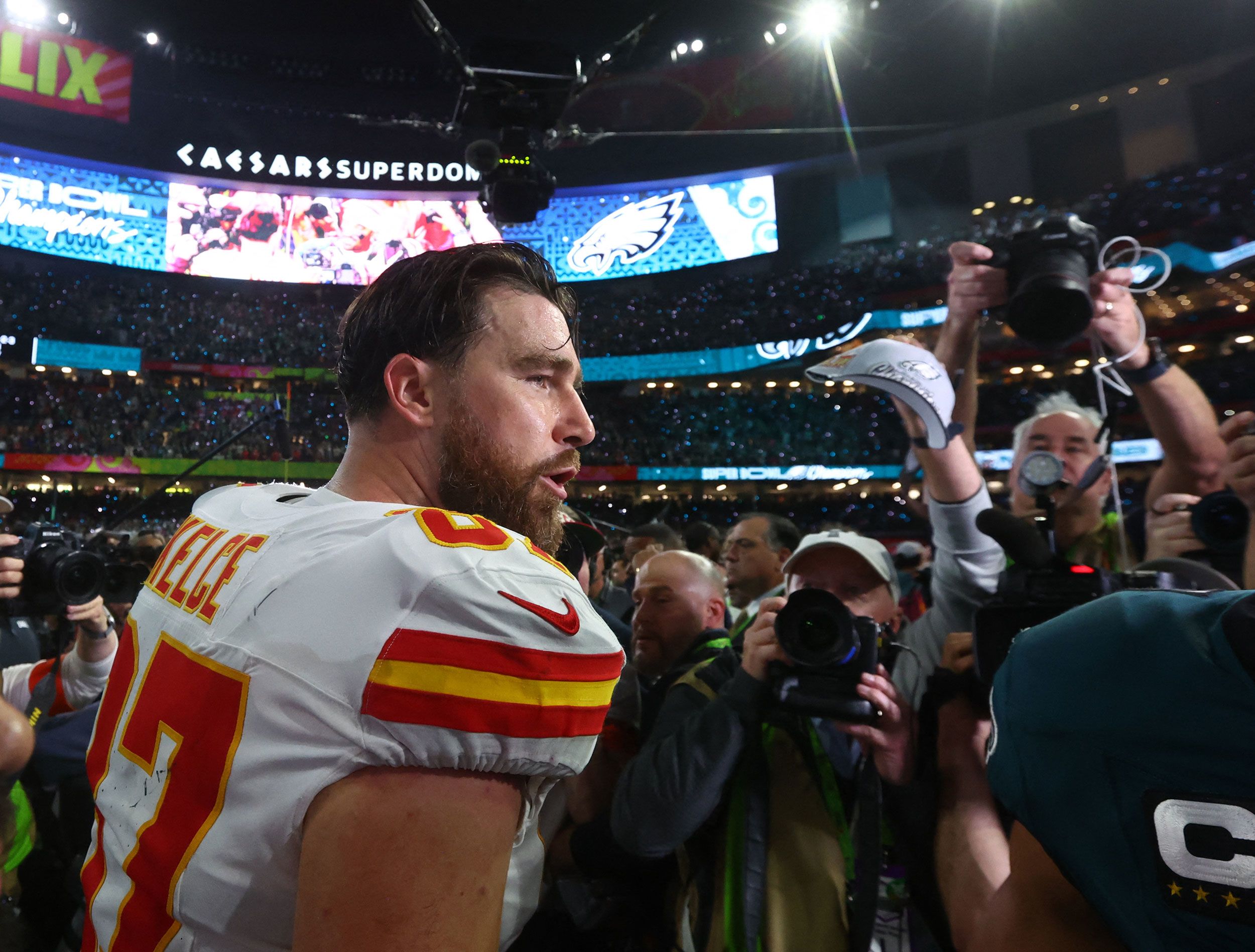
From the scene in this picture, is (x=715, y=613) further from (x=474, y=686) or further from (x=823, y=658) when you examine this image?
(x=474, y=686)

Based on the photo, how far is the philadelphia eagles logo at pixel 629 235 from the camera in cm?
2500

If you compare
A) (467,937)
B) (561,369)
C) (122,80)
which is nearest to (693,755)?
(561,369)

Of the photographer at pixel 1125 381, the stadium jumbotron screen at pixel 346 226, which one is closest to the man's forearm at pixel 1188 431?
the photographer at pixel 1125 381

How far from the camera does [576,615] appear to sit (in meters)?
0.85

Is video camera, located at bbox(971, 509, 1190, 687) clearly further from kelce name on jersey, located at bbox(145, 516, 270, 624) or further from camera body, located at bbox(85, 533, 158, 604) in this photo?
camera body, located at bbox(85, 533, 158, 604)

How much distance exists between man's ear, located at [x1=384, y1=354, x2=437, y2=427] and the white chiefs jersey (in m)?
0.32

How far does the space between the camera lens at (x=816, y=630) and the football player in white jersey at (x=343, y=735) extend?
0.98 m

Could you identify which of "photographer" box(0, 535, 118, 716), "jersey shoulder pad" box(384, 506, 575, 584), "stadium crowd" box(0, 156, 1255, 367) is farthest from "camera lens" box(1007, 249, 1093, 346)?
"stadium crowd" box(0, 156, 1255, 367)

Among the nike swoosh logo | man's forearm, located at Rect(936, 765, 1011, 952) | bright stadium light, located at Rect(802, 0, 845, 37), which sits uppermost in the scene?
bright stadium light, located at Rect(802, 0, 845, 37)

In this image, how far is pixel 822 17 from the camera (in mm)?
19953

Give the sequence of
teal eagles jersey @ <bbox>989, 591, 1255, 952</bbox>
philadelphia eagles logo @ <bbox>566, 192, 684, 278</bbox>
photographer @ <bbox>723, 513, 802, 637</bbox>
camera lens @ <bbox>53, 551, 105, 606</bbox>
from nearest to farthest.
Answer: teal eagles jersey @ <bbox>989, 591, 1255, 952</bbox>
camera lens @ <bbox>53, 551, 105, 606</bbox>
photographer @ <bbox>723, 513, 802, 637</bbox>
philadelphia eagles logo @ <bbox>566, 192, 684, 278</bbox>

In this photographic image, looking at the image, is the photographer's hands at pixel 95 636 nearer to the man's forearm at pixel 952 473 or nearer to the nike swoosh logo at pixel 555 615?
the nike swoosh logo at pixel 555 615

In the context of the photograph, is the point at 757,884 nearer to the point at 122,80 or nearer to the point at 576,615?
the point at 576,615

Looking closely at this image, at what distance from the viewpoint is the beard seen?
120cm
